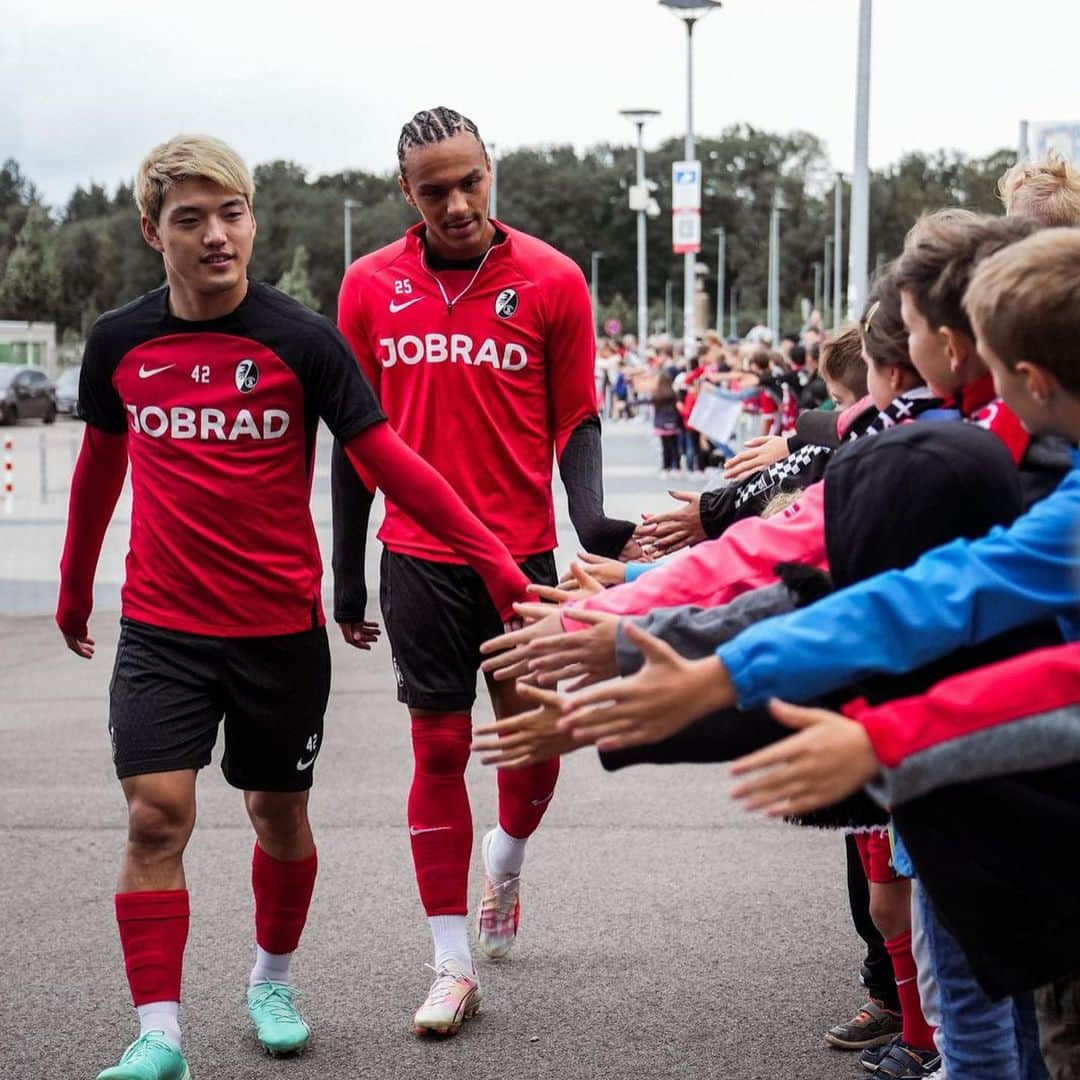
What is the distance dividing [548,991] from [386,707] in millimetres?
4617

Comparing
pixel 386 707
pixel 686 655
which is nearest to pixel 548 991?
pixel 686 655

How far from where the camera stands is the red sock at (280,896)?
15.1 feet

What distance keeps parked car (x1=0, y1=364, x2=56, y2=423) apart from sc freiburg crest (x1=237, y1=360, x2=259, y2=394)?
1729 inches

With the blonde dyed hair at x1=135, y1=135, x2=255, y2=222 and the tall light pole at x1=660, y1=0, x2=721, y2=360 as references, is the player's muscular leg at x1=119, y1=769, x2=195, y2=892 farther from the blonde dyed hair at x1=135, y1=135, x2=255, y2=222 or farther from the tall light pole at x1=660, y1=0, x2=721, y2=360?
the tall light pole at x1=660, y1=0, x2=721, y2=360

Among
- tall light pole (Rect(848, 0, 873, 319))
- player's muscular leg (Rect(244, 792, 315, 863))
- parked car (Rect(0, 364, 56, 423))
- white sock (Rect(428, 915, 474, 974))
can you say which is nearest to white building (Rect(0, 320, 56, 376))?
parked car (Rect(0, 364, 56, 423))

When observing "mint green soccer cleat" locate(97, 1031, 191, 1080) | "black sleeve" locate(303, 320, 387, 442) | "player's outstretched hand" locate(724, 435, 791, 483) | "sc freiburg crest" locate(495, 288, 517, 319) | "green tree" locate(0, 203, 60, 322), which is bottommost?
"green tree" locate(0, 203, 60, 322)

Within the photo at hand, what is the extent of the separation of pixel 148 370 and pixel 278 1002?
1607 millimetres

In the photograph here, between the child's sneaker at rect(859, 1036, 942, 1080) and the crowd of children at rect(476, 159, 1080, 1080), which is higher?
the crowd of children at rect(476, 159, 1080, 1080)

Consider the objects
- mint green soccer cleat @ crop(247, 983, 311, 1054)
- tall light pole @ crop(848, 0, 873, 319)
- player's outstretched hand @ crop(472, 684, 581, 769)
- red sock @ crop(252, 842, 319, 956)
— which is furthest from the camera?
tall light pole @ crop(848, 0, 873, 319)

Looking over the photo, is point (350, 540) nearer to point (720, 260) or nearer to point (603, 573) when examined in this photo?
point (603, 573)

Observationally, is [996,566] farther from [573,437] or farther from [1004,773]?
[573,437]

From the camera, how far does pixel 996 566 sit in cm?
251

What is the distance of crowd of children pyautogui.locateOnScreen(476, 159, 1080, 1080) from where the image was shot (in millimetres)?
2410

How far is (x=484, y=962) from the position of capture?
5266mm
